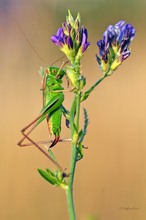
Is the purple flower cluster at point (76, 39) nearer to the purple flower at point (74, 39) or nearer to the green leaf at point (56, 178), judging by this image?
the purple flower at point (74, 39)

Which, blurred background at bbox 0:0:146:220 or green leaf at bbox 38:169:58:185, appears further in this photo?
blurred background at bbox 0:0:146:220

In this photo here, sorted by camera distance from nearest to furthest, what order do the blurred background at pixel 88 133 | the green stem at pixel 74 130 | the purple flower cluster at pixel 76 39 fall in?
the green stem at pixel 74 130, the purple flower cluster at pixel 76 39, the blurred background at pixel 88 133

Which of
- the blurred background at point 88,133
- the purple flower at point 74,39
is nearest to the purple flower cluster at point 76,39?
the purple flower at point 74,39

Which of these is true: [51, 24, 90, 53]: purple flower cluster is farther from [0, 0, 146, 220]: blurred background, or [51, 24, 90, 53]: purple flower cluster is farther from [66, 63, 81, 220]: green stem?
[0, 0, 146, 220]: blurred background

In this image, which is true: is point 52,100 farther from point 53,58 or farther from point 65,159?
point 53,58

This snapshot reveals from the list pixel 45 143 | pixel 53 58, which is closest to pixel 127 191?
pixel 45 143

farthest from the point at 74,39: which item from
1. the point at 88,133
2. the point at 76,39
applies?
the point at 88,133

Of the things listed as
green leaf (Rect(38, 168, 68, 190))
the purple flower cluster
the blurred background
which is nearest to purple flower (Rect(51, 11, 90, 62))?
the purple flower cluster
